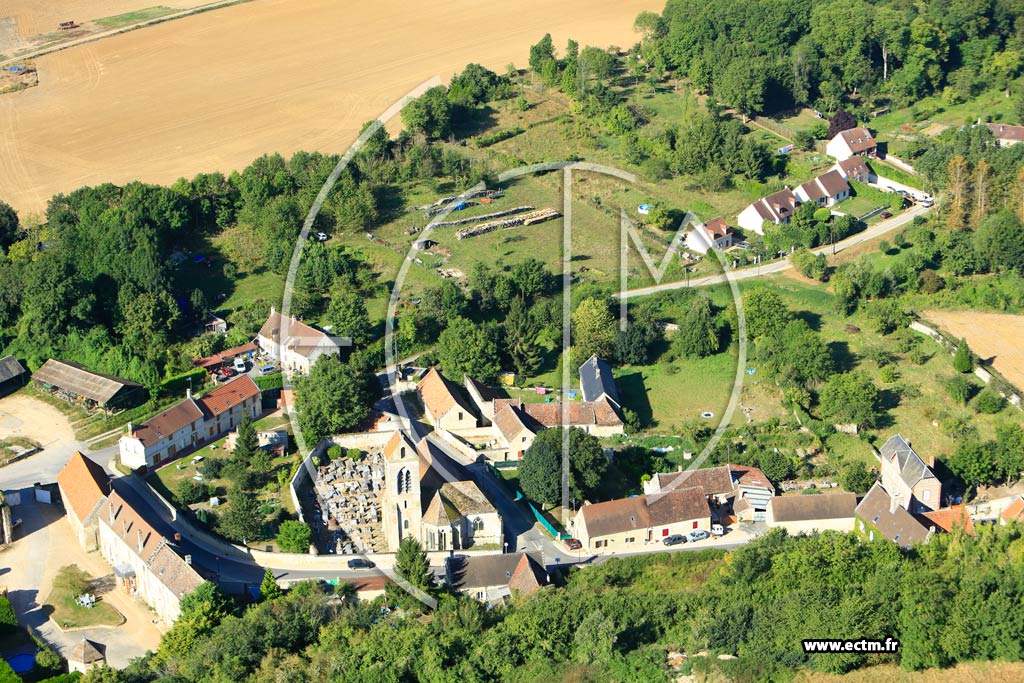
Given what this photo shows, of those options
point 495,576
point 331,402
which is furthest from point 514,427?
point 495,576

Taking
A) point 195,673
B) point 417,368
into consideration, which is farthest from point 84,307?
point 195,673

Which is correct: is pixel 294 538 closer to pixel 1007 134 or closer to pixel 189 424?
pixel 189 424

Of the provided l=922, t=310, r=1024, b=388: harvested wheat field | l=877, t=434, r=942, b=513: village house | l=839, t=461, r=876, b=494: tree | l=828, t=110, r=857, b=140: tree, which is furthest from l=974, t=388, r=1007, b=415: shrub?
l=828, t=110, r=857, b=140: tree

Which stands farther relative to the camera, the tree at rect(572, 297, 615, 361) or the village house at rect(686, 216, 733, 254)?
the village house at rect(686, 216, 733, 254)

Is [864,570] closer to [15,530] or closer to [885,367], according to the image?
[885,367]

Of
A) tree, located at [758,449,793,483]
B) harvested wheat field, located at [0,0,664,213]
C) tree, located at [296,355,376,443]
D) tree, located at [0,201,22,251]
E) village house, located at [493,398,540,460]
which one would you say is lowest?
tree, located at [758,449,793,483]

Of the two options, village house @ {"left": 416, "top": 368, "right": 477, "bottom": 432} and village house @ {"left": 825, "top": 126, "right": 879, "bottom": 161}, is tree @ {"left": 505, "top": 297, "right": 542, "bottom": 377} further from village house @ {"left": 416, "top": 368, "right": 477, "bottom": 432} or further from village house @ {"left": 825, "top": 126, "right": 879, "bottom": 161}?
village house @ {"left": 825, "top": 126, "right": 879, "bottom": 161}

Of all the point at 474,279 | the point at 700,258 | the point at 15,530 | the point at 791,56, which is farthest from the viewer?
the point at 791,56
